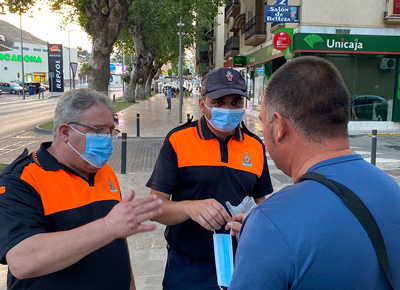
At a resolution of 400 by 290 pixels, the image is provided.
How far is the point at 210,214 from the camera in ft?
6.33

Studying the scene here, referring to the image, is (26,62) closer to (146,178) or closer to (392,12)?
(392,12)

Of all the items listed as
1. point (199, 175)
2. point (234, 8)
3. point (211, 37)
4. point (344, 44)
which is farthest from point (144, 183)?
point (211, 37)

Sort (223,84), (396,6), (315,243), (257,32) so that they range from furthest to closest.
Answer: (257,32) → (396,6) → (223,84) → (315,243)

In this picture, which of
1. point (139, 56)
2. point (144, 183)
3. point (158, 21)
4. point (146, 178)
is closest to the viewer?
point (144, 183)

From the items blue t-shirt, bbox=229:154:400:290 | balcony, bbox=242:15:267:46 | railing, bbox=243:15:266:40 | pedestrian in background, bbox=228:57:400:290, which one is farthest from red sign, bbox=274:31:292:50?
blue t-shirt, bbox=229:154:400:290

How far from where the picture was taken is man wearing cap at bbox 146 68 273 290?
2.26 metres

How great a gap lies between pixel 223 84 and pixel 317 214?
160 cm

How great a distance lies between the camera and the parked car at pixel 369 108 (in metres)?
16.8

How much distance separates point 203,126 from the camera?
249 cm

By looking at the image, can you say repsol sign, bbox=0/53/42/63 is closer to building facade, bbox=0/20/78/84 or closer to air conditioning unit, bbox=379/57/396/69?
building facade, bbox=0/20/78/84

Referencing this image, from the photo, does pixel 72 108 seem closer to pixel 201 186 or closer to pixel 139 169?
pixel 201 186

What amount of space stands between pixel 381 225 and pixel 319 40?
16.2 m

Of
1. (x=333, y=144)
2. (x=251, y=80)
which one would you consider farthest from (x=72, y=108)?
(x=251, y=80)

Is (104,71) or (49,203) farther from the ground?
(104,71)
